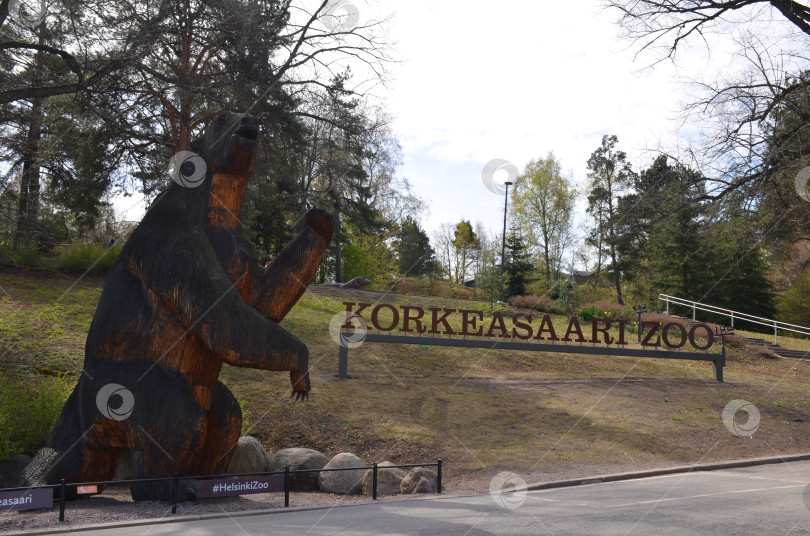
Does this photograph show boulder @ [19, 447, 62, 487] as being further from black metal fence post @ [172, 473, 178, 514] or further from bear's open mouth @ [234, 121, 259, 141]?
bear's open mouth @ [234, 121, 259, 141]

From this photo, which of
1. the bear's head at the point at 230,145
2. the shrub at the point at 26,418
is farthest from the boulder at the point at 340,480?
the bear's head at the point at 230,145

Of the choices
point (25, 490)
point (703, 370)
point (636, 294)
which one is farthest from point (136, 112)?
point (636, 294)

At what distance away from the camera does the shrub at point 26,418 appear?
27.8 ft

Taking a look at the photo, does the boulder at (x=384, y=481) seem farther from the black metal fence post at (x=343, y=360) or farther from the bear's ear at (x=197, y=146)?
the black metal fence post at (x=343, y=360)

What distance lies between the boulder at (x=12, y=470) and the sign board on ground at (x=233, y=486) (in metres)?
2.67

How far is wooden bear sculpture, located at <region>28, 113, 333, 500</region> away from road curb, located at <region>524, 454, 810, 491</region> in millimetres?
4934

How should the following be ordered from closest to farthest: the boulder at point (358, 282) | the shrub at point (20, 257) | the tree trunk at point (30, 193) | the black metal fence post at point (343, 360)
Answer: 1. the black metal fence post at point (343, 360)
2. the tree trunk at point (30, 193)
3. the shrub at point (20, 257)
4. the boulder at point (358, 282)

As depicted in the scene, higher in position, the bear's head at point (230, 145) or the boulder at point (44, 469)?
the bear's head at point (230, 145)

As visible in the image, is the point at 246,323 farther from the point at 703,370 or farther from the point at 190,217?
the point at 703,370

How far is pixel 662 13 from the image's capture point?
41.8ft

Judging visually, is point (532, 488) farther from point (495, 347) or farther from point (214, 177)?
point (495, 347)

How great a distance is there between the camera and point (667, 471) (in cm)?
1087

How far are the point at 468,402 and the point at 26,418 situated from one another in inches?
357

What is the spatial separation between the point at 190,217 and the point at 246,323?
140cm
